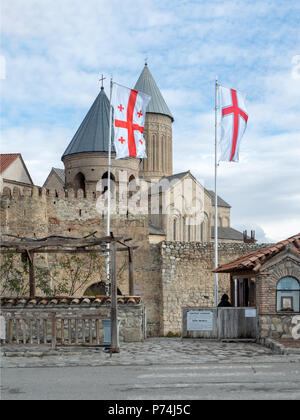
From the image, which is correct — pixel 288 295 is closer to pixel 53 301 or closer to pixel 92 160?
pixel 53 301

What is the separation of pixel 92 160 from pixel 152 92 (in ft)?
65.0

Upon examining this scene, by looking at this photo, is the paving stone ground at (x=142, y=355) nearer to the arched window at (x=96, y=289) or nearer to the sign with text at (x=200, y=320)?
the sign with text at (x=200, y=320)

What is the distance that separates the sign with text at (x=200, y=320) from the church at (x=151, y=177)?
49.4 ft

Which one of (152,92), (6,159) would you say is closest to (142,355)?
(6,159)

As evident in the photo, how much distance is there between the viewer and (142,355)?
1210cm

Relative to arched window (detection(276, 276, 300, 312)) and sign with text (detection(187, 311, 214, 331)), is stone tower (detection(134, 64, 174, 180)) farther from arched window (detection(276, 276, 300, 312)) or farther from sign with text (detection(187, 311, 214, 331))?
arched window (detection(276, 276, 300, 312))

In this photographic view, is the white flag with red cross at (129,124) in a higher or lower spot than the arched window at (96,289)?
higher

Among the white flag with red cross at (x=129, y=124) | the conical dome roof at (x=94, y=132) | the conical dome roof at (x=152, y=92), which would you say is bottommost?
the white flag with red cross at (x=129, y=124)

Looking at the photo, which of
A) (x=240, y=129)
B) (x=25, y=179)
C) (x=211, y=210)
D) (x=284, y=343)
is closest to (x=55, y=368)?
(x=284, y=343)

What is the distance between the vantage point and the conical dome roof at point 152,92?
57500 mm

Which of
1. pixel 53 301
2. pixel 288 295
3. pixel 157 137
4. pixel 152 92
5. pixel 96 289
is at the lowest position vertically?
pixel 96 289

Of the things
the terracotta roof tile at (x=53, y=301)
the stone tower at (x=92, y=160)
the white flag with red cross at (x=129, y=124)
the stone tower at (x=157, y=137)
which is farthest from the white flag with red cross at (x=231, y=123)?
the stone tower at (x=157, y=137)

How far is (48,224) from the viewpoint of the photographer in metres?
27.4

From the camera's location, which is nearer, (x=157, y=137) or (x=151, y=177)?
(x=157, y=137)
